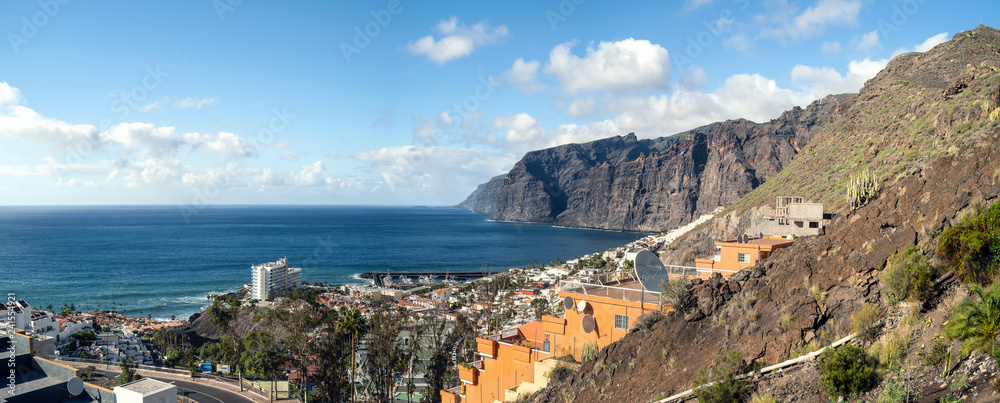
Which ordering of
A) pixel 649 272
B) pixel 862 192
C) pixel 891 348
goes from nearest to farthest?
pixel 891 348
pixel 649 272
pixel 862 192

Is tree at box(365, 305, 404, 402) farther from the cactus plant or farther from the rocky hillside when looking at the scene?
the cactus plant

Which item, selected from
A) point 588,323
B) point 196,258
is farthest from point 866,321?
point 196,258

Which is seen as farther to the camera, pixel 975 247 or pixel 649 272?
pixel 649 272

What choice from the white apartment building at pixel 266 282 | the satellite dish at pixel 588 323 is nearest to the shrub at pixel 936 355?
the satellite dish at pixel 588 323

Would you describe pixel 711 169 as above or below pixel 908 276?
above

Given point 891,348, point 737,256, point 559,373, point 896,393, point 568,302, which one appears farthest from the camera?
point 737,256

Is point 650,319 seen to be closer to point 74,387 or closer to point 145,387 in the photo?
point 145,387

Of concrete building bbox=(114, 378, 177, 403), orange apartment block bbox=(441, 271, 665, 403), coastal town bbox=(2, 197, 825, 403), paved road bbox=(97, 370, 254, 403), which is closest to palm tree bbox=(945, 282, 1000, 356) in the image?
coastal town bbox=(2, 197, 825, 403)
